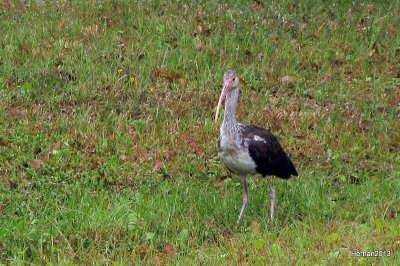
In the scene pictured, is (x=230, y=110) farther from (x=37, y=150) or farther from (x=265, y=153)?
(x=37, y=150)

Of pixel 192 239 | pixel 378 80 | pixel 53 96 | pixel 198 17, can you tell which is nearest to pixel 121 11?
pixel 198 17

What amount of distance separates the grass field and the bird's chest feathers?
0.53 meters

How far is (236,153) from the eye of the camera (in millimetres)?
8438

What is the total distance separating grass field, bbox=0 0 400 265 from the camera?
8.05m

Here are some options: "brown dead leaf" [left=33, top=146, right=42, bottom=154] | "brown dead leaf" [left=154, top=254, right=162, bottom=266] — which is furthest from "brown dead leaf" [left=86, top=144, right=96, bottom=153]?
"brown dead leaf" [left=154, top=254, right=162, bottom=266]

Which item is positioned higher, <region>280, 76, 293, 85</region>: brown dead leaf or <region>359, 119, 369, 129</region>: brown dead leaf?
<region>280, 76, 293, 85</region>: brown dead leaf

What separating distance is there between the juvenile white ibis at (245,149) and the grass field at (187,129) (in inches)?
13.7

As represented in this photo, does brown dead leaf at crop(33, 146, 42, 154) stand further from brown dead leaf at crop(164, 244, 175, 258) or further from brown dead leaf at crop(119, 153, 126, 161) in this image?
brown dead leaf at crop(164, 244, 175, 258)

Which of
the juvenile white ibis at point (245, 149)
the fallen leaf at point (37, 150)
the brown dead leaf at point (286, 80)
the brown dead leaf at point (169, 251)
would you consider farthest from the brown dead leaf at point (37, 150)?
the brown dead leaf at point (286, 80)

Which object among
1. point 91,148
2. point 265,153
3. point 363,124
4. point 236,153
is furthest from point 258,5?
point 236,153

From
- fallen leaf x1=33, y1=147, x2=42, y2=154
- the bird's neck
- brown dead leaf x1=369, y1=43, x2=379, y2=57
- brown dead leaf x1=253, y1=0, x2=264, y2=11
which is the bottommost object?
fallen leaf x1=33, y1=147, x2=42, y2=154

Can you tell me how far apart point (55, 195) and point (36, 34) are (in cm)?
436

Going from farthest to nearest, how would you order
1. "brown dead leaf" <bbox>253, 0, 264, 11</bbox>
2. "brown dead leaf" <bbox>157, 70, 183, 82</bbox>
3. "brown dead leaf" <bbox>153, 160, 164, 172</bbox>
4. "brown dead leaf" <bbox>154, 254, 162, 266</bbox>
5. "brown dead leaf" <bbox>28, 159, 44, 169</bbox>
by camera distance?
1. "brown dead leaf" <bbox>253, 0, 264, 11</bbox>
2. "brown dead leaf" <bbox>157, 70, 183, 82</bbox>
3. "brown dead leaf" <bbox>153, 160, 164, 172</bbox>
4. "brown dead leaf" <bbox>28, 159, 44, 169</bbox>
5. "brown dead leaf" <bbox>154, 254, 162, 266</bbox>

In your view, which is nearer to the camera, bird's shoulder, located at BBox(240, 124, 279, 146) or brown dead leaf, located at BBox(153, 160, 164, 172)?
bird's shoulder, located at BBox(240, 124, 279, 146)
